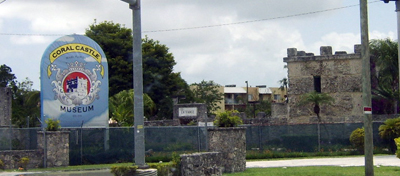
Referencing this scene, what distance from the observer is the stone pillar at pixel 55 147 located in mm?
26469

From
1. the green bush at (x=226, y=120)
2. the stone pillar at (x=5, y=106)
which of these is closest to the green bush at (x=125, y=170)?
the green bush at (x=226, y=120)

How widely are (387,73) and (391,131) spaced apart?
61.3ft

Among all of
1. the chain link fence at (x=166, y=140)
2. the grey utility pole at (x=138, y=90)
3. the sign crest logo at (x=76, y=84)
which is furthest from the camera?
the sign crest logo at (x=76, y=84)

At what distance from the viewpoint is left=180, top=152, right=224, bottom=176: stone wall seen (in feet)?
60.3

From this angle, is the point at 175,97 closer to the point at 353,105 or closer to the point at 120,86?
the point at 120,86

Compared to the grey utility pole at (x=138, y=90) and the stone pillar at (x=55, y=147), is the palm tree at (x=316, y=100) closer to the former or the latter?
the stone pillar at (x=55, y=147)

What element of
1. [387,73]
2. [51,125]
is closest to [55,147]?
[51,125]

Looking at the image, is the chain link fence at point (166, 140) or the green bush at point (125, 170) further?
the chain link fence at point (166, 140)

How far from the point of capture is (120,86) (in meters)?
52.1

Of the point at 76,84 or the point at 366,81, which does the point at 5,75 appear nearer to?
the point at 76,84

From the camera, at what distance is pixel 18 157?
26.2m

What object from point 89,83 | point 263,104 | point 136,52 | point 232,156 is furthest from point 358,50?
point 263,104

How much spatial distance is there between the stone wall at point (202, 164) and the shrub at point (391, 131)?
44.7 feet

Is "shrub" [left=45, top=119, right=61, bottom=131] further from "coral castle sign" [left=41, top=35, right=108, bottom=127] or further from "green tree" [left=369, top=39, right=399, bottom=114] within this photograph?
"green tree" [left=369, top=39, right=399, bottom=114]
